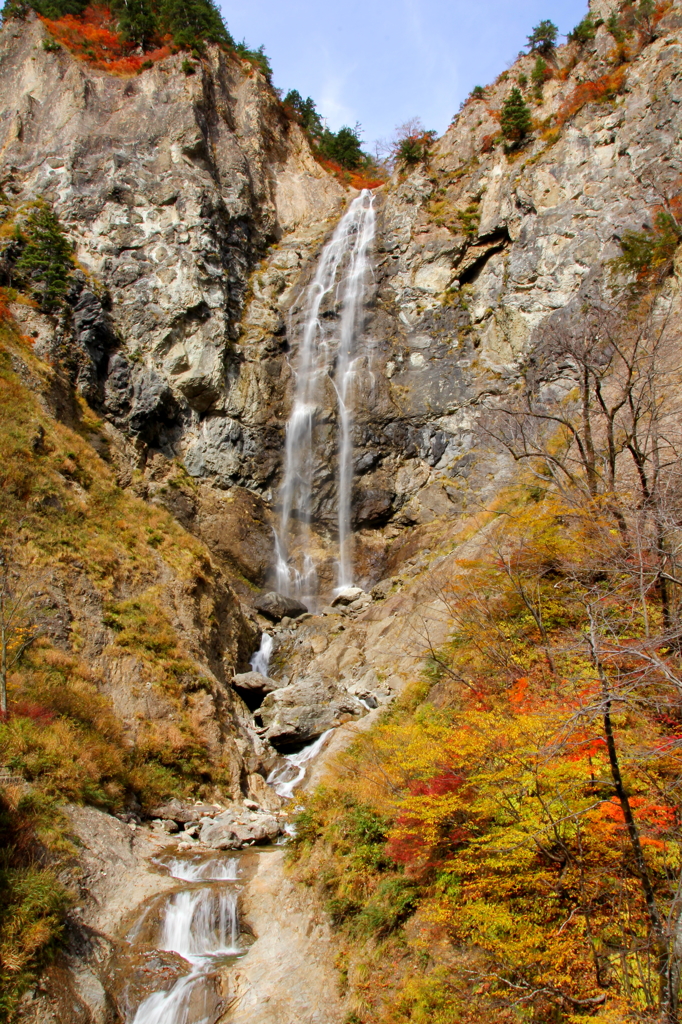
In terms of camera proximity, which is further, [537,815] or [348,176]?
[348,176]

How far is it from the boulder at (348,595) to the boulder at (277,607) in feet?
5.31

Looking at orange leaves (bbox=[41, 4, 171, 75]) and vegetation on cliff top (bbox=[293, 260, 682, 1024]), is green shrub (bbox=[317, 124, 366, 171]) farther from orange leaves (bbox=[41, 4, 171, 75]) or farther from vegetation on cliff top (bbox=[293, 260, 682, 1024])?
vegetation on cliff top (bbox=[293, 260, 682, 1024])

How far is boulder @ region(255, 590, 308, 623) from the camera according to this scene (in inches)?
954

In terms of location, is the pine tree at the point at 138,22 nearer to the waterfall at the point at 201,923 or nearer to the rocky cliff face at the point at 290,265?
the rocky cliff face at the point at 290,265

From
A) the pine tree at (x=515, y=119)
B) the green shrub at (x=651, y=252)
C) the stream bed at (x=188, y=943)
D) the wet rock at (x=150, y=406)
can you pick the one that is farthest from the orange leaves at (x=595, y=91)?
the stream bed at (x=188, y=943)

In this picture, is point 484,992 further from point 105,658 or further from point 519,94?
point 519,94

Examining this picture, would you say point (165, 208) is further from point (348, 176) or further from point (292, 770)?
point (292, 770)

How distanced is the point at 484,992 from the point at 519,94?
40654 mm

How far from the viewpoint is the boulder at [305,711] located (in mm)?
16312

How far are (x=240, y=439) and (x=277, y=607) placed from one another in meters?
10.1

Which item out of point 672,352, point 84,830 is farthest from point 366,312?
point 84,830

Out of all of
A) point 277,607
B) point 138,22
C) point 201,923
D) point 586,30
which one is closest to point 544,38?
point 586,30

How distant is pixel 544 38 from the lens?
116 feet

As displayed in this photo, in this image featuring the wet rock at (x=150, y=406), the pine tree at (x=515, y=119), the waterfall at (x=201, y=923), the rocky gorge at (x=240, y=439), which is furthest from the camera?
the pine tree at (x=515, y=119)
